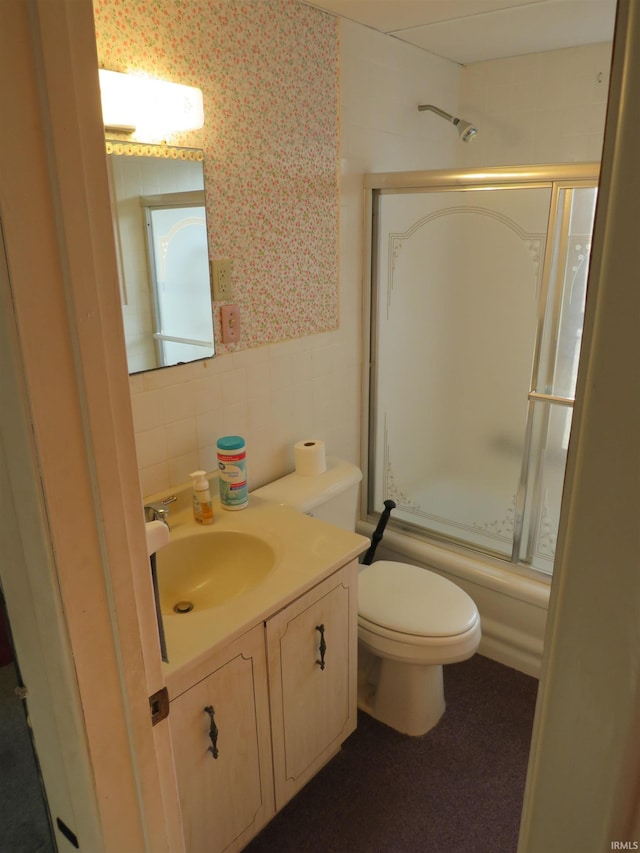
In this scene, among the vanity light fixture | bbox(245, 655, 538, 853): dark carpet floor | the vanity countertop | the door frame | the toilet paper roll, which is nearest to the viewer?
the door frame

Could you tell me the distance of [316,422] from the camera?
7.57 feet

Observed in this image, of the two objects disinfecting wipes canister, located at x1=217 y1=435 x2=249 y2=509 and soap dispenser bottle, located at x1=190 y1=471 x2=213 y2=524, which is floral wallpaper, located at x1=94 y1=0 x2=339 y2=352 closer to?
disinfecting wipes canister, located at x1=217 y1=435 x2=249 y2=509

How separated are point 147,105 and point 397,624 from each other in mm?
1585

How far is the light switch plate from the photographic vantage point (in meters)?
1.86

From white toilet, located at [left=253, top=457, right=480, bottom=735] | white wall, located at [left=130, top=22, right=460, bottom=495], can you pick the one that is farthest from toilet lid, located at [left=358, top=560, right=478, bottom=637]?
white wall, located at [left=130, top=22, right=460, bottom=495]

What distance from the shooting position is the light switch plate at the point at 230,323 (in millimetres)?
1860

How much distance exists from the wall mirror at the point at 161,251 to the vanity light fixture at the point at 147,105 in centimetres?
5

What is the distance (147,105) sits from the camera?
1.53 m

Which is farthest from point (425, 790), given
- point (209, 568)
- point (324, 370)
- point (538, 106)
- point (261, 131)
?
point (538, 106)

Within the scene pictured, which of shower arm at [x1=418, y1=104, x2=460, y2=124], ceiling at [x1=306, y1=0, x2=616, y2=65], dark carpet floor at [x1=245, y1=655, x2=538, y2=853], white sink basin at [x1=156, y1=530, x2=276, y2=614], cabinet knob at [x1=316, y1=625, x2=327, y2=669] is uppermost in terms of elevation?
ceiling at [x1=306, y1=0, x2=616, y2=65]

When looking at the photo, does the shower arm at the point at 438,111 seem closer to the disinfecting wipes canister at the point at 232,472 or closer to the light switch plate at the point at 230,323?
the light switch plate at the point at 230,323

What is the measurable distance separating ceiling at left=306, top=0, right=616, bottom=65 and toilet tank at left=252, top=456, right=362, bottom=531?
148 centimetres

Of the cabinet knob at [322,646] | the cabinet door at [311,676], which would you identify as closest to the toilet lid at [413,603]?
the cabinet door at [311,676]

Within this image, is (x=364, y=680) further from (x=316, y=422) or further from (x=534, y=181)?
(x=534, y=181)
